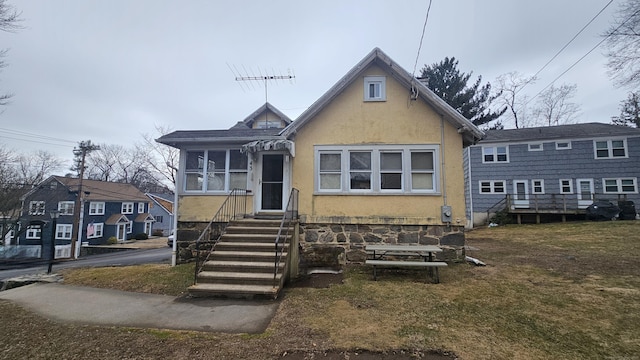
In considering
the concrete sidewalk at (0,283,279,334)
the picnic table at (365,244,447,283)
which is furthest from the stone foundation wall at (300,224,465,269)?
the concrete sidewalk at (0,283,279,334)

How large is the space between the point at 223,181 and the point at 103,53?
9133 mm

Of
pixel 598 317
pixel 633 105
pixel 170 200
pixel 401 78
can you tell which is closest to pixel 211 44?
pixel 401 78

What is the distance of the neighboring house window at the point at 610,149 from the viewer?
18.1 meters

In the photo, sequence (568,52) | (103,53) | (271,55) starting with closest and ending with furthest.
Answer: (568,52), (103,53), (271,55)

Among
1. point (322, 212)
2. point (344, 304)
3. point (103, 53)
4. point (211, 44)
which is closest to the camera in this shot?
point (344, 304)

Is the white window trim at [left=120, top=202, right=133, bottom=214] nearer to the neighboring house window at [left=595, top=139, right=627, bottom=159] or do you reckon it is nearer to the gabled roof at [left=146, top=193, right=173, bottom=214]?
the gabled roof at [left=146, top=193, right=173, bottom=214]

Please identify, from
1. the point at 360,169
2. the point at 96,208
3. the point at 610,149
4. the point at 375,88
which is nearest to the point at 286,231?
the point at 360,169

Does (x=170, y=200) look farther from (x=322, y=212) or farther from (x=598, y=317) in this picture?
(x=598, y=317)

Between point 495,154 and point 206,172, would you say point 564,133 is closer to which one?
point 495,154

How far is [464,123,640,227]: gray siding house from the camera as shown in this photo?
18.0 m

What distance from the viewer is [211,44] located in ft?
44.0

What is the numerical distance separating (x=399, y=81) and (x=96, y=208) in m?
38.2

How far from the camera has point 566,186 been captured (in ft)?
62.4

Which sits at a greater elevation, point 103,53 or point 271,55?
point 271,55
